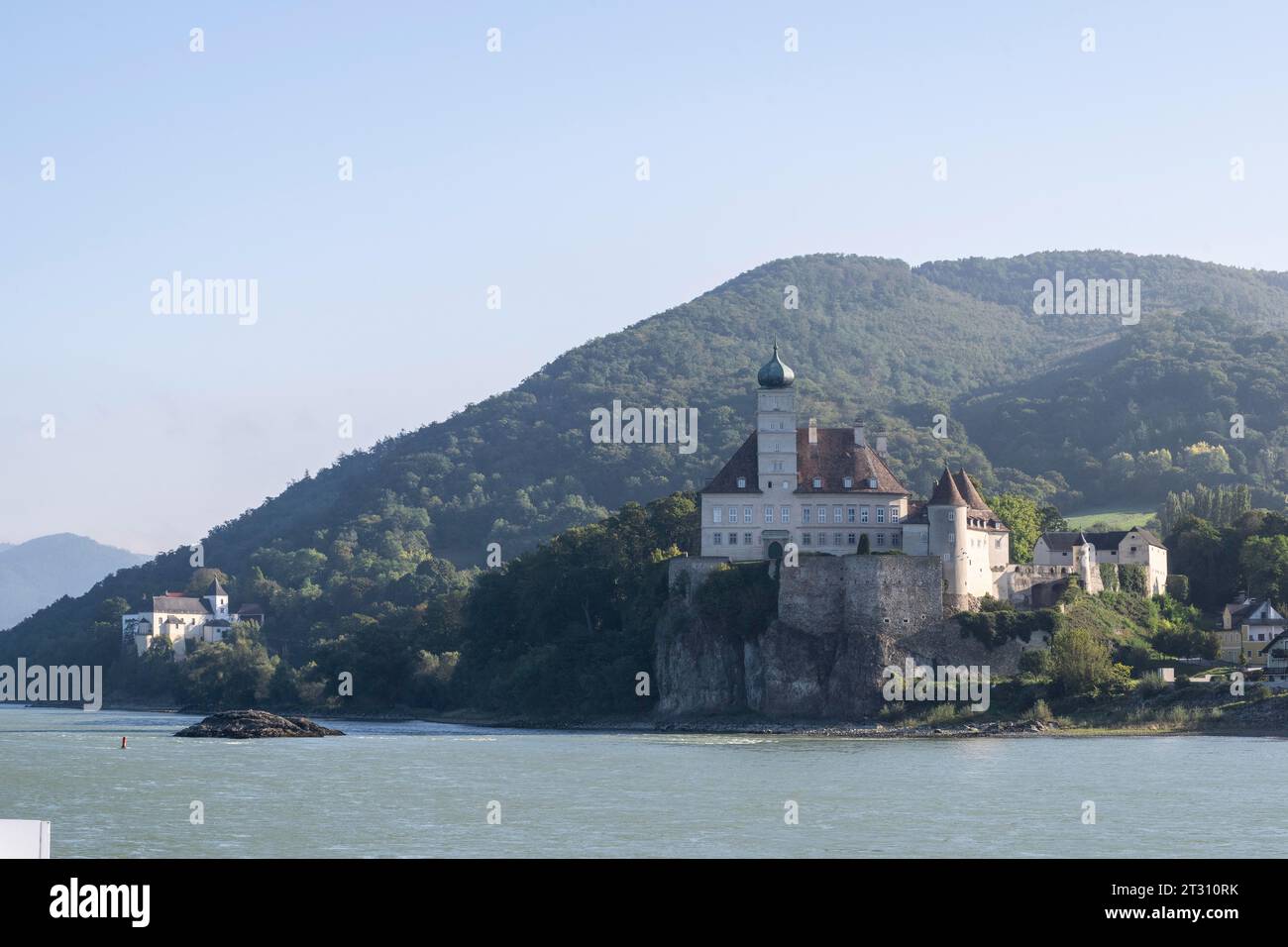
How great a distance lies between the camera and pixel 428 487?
187 metres

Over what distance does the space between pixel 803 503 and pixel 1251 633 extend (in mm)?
20569

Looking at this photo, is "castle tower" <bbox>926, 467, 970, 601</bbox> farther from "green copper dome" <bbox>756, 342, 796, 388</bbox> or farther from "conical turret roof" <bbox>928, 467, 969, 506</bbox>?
"green copper dome" <bbox>756, 342, 796, 388</bbox>

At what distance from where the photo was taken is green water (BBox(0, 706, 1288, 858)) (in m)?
37.8

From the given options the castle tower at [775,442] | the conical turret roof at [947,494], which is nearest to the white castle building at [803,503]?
the castle tower at [775,442]

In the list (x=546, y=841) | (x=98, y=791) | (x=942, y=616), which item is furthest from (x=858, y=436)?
(x=546, y=841)

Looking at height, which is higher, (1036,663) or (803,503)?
(803,503)

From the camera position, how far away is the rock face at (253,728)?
8394 cm

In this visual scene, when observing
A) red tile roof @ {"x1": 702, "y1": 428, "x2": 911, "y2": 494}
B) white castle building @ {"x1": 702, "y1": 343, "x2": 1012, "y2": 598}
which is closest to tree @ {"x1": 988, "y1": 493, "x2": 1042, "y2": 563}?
white castle building @ {"x1": 702, "y1": 343, "x2": 1012, "y2": 598}

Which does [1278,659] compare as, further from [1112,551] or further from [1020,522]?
[1020,522]

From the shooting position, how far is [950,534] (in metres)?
80.0

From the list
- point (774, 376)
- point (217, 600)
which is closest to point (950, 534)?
point (774, 376)

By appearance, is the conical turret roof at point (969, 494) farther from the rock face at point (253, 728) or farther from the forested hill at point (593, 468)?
the forested hill at point (593, 468)
